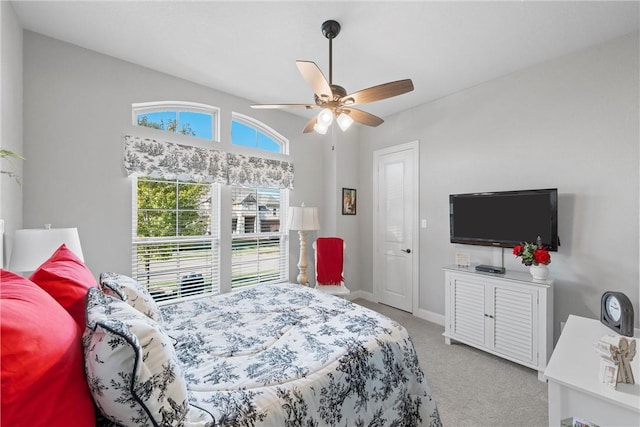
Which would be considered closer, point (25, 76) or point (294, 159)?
point (25, 76)

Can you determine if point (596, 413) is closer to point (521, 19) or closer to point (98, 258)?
point (521, 19)

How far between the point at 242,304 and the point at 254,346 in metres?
0.70

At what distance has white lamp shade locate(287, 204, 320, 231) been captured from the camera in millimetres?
3633

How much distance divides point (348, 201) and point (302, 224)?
3.69ft

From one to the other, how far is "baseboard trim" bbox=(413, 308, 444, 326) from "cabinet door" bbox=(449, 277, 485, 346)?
1.85 ft

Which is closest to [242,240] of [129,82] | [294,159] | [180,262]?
[180,262]

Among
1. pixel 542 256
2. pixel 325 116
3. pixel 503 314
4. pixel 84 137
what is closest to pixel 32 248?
pixel 84 137

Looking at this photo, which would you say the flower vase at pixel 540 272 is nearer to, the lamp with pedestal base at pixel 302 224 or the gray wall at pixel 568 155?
the gray wall at pixel 568 155

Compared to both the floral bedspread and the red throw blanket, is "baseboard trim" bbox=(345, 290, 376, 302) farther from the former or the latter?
the floral bedspread

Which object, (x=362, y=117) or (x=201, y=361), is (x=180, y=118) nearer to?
(x=362, y=117)

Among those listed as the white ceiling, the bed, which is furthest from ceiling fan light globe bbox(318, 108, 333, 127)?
the bed

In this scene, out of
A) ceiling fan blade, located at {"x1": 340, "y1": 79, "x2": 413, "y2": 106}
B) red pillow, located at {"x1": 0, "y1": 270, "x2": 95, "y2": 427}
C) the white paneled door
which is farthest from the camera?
the white paneled door

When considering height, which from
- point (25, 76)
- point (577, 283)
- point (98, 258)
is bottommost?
point (577, 283)

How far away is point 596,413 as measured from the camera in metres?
1.11
